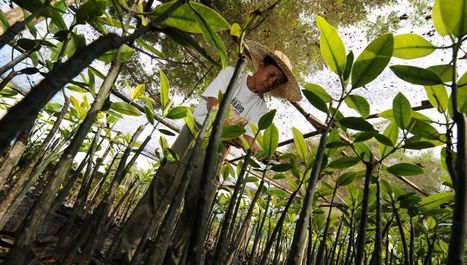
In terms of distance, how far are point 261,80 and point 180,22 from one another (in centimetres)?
129

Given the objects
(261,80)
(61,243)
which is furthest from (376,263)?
(261,80)

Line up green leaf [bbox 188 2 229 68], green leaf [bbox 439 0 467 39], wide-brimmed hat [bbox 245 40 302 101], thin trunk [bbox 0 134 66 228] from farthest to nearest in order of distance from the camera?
wide-brimmed hat [bbox 245 40 302 101], thin trunk [bbox 0 134 66 228], green leaf [bbox 439 0 467 39], green leaf [bbox 188 2 229 68]

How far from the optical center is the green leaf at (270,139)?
1122 millimetres

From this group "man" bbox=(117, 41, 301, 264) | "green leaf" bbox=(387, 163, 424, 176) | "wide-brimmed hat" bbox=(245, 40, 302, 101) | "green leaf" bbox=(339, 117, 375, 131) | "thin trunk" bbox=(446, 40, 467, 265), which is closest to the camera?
"thin trunk" bbox=(446, 40, 467, 265)

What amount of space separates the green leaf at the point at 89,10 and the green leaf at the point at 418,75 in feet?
2.19

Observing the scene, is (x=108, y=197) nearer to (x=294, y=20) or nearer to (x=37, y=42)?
(x=37, y=42)

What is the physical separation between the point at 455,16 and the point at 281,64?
46.7 inches

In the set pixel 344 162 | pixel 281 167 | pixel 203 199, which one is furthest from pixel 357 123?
pixel 203 199

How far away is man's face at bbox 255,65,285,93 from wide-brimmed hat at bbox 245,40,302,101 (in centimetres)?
4

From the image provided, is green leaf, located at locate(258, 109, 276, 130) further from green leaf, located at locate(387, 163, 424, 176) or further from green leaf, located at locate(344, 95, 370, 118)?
green leaf, located at locate(387, 163, 424, 176)

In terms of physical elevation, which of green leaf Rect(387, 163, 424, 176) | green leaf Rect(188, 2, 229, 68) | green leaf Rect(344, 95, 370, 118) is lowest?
green leaf Rect(188, 2, 229, 68)

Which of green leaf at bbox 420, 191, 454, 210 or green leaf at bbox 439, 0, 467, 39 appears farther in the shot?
green leaf at bbox 420, 191, 454, 210

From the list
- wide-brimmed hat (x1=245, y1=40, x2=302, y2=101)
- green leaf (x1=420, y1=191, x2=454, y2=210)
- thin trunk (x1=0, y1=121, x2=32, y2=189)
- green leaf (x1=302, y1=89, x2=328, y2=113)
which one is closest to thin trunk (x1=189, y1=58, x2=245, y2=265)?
green leaf (x1=302, y1=89, x2=328, y2=113)

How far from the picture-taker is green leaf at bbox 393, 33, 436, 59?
0.71 m
